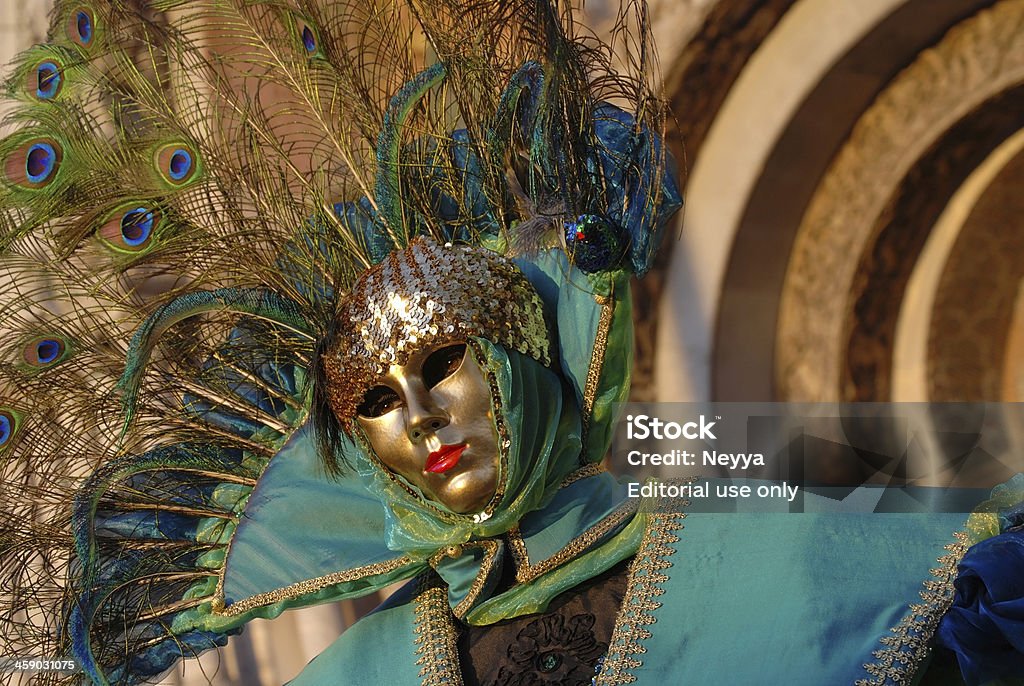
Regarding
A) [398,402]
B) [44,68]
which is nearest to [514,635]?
[398,402]

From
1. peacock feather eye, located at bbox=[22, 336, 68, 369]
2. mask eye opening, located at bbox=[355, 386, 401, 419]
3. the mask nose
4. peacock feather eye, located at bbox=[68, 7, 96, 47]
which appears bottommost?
the mask nose

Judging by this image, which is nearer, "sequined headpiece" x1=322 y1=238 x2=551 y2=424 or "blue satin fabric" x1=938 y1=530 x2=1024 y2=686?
"blue satin fabric" x1=938 y1=530 x2=1024 y2=686

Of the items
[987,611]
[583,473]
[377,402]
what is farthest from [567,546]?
[987,611]

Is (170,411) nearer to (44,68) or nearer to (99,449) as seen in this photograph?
(99,449)

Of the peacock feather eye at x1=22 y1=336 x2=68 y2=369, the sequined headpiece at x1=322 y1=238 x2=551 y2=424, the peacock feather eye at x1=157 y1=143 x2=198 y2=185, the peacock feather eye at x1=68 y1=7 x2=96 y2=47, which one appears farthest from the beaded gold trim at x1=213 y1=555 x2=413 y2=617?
the peacock feather eye at x1=68 y1=7 x2=96 y2=47

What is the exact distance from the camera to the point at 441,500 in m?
2.11

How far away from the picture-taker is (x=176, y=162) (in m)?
2.48

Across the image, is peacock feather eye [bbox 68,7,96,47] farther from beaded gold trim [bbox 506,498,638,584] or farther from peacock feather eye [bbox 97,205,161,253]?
beaded gold trim [bbox 506,498,638,584]

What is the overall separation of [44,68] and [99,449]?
682 mm

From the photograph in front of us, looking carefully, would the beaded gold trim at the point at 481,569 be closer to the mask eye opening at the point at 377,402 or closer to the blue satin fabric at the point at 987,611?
the mask eye opening at the point at 377,402

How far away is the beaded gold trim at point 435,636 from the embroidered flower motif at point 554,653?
79mm

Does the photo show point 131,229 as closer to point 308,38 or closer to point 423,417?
point 308,38

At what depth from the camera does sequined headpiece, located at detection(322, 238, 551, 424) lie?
211 cm

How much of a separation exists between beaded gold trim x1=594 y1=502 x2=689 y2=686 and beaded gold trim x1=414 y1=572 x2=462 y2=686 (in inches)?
10.8
